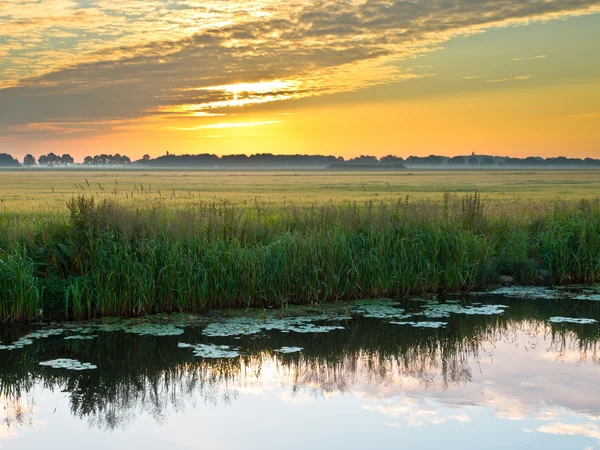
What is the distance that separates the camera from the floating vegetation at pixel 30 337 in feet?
31.9

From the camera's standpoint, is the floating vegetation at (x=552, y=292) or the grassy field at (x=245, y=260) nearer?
the grassy field at (x=245, y=260)

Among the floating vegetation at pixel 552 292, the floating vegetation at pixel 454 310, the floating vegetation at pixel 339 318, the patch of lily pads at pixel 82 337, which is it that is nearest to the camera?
the patch of lily pads at pixel 82 337

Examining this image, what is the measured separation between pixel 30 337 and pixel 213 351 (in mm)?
3236

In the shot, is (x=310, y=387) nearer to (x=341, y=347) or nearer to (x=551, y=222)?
(x=341, y=347)

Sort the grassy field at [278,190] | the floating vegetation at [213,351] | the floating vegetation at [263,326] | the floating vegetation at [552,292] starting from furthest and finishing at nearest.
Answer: the grassy field at [278,190]
the floating vegetation at [552,292]
the floating vegetation at [263,326]
the floating vegetation at [213,351]

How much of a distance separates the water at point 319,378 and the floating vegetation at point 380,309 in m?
0.06

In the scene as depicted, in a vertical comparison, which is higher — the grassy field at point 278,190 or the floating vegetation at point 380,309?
the grassy field at point 278,190

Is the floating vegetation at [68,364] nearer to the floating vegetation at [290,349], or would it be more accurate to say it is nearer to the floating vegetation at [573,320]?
the floating vegetation at [290,349]

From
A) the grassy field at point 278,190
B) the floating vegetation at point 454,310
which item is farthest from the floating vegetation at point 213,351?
the grassy field at point 278,190

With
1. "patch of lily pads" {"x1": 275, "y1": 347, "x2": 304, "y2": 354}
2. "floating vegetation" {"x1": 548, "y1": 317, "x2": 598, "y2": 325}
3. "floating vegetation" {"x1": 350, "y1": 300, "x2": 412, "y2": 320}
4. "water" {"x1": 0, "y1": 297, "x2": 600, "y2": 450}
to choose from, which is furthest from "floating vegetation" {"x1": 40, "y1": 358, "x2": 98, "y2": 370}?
"floating vegetation" {"x1": 548, "y1": 317, "x2": 598, "y2": 325}

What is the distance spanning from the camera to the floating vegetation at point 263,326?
34.7 feet

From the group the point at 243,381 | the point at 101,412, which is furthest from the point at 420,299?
the point at 101,412

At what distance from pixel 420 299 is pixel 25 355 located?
7843 millimetres

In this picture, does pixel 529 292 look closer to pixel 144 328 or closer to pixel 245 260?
pixel 245 260
